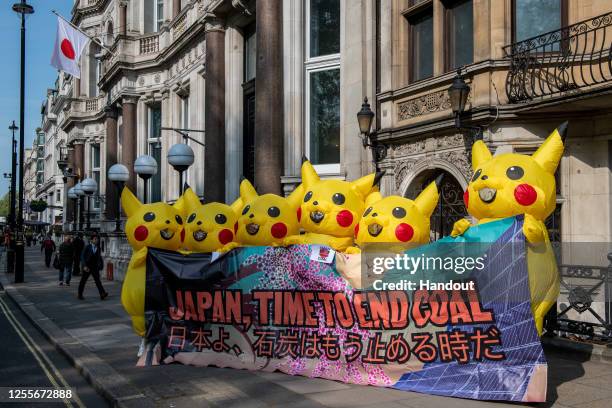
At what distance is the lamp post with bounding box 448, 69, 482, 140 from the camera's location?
1026cm

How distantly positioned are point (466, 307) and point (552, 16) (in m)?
6.87

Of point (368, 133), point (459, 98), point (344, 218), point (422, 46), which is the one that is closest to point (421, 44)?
point (422, 46)

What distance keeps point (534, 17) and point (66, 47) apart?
21335 millimetres

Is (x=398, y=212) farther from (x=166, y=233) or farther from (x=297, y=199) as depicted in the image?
(x=166, y=233)

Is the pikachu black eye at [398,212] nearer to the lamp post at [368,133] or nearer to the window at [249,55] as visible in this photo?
the lamp post at [368,133]

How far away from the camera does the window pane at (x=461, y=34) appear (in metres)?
11.6

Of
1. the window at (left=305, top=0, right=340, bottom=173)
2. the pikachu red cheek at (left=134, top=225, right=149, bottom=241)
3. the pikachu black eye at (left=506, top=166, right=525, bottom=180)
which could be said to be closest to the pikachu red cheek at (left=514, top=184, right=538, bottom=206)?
the pikachu black eye at (left=506, top=166, right=525, bottom=180)

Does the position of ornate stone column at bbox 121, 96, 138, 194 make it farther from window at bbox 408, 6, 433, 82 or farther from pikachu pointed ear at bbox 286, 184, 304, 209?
pikachu pointed ear at bbox 286, 184, 304, 209

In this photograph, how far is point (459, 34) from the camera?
11898mm

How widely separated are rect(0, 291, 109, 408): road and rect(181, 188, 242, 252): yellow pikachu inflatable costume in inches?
95.4

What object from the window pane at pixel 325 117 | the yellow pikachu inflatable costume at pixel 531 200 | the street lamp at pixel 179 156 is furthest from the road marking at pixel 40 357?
the window pane at pixel 325 117

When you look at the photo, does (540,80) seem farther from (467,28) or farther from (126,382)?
(126,382)

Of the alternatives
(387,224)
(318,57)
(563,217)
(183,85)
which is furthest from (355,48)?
(183,85)

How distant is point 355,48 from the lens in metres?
13.9
